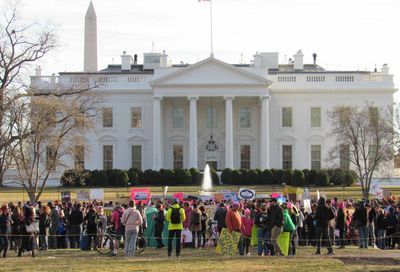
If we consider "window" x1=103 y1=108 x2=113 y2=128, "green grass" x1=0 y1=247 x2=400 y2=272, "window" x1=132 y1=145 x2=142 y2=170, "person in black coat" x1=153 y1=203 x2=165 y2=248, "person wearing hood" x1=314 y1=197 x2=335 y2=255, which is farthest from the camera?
"window" x1=132 y1=145 x2=142 y2=170

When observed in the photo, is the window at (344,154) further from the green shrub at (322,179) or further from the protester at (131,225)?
the protester at (131,225)

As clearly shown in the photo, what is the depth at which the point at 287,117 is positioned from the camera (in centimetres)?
7275

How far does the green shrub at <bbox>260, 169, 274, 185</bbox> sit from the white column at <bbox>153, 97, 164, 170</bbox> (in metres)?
10.4

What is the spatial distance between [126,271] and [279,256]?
200 inches

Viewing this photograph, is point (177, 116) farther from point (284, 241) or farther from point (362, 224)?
point (284, 241)

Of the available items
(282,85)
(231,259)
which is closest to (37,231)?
(231,259)

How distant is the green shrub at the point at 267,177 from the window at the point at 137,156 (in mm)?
14459

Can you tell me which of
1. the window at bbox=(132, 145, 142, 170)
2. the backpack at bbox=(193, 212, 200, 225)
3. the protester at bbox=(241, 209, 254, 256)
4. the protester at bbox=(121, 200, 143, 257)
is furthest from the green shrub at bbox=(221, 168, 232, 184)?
the protester at bbox=(121, 200, 143, 257)

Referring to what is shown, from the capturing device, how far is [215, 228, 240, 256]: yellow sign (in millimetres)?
19422

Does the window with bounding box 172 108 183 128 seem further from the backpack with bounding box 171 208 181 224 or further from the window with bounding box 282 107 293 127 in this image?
the backpack with bounding box 171 208 181 224

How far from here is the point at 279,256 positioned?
19047 millimetres

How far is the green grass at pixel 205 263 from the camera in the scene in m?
15.9

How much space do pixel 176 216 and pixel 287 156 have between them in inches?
2133

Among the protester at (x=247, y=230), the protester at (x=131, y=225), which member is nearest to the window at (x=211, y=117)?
the protester at (x=247, y=230)
